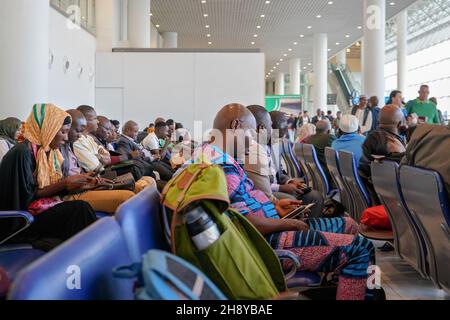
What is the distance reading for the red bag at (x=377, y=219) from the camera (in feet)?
13.5

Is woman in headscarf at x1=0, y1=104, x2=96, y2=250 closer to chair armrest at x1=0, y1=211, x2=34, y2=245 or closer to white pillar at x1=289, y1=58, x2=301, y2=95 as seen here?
chair armrest at x1=0, y1=211, x2=34, y2=245

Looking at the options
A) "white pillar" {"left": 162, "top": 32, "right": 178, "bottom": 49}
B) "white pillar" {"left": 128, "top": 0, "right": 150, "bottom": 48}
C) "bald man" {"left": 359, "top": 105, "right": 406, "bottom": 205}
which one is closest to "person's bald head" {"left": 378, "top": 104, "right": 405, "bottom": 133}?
"bald man" {"left": 359, "top": 105, "right": 406, "bottom": 205}

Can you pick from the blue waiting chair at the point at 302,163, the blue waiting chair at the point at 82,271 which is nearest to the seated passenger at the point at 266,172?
the blue waiting chair at the point at 82,271

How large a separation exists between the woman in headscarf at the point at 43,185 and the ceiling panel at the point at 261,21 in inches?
684

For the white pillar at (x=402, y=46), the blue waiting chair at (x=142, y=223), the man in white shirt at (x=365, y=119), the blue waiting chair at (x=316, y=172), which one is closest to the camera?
the blue waiting chair at (x=142, y=223)

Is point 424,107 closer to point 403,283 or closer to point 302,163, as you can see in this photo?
point 302,163

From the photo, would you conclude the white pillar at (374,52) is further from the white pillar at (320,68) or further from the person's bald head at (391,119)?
the white pillar at (320,68)

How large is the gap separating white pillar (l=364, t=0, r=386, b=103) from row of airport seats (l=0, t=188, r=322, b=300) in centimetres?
1440

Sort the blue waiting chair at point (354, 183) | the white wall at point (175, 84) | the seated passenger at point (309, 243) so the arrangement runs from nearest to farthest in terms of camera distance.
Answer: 1. the seated passenger at point (309, 243)
2. the blue waiting chair at point (354, 183)
3. the white wall at point (175, 84)

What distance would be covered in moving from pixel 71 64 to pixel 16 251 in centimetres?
1096

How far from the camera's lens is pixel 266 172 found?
3324mm

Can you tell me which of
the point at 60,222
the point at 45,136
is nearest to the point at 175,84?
the point at 45,136

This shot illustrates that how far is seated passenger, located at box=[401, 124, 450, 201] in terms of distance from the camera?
2838 mm

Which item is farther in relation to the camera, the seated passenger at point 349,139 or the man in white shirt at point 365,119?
the man in white shirt at point 365,119
